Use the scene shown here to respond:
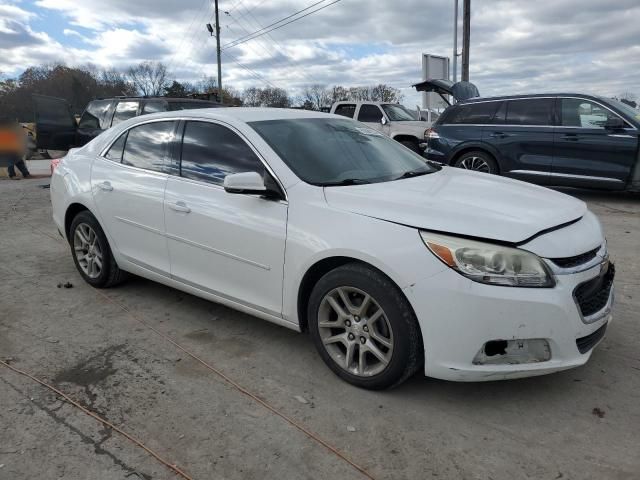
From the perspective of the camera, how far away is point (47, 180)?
496 inches

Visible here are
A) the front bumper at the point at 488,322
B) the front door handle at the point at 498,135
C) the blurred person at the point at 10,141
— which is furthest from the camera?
the front door handle at the point at 498,135

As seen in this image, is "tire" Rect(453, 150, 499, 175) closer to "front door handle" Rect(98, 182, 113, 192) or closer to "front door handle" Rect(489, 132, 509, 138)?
"front door handle" Rect(489, 132, 509, 138)

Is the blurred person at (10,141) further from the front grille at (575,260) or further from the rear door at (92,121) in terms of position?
the front grille at (575,260)

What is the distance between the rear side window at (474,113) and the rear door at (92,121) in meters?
7.30

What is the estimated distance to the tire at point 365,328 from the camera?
9.04 ft

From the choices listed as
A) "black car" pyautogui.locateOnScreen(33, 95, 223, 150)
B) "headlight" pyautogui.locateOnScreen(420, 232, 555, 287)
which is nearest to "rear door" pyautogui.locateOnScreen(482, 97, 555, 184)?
"black car" pyautogui.locateOnScreen(33, 95, 223, 150)

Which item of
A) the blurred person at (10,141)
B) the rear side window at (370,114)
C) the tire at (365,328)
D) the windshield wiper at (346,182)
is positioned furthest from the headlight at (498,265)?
the rear side window at (370,114)

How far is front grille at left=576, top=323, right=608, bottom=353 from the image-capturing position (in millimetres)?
2725

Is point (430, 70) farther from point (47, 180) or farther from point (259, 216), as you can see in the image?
point (259, 216)

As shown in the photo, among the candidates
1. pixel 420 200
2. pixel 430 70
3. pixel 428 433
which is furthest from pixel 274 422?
pixel 430 70

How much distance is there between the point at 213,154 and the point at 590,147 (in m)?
6.61

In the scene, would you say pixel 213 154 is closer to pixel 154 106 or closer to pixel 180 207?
pixel 180 207

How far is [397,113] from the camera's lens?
13.4 meters

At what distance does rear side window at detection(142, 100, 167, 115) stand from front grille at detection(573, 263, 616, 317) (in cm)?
951
